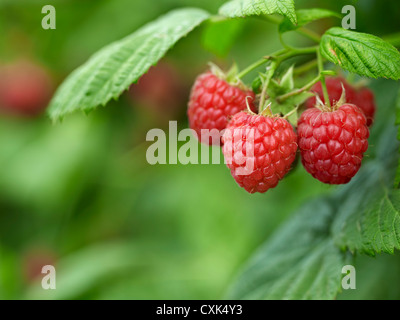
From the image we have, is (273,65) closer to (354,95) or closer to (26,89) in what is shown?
(354,95)

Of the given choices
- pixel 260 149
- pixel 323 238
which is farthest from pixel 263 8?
pixel 323 238

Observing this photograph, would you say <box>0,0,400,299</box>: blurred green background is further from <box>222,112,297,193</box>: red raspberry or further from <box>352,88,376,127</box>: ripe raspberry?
<box>222,112,297,193</box>: red raspberry

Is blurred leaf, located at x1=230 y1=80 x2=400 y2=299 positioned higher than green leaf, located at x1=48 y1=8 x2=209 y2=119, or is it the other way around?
green leaf, located at x1=48 y1=8 x2=209 y2=119

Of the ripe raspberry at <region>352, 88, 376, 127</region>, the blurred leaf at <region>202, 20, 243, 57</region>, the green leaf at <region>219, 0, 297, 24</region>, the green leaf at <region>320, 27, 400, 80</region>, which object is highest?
the blurred leaf at <region>202, 20, 243, 57</region>

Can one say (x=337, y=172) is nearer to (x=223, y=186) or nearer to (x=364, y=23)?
(x=364, y=23)

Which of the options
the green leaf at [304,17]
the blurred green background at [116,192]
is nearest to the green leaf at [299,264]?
the green leaf at [304,17]

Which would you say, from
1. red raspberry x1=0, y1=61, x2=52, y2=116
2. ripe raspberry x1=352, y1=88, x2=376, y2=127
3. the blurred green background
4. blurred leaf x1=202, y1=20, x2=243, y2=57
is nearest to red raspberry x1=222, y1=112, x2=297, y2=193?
ripe raspberry x1=352, y1=88, x2=376, y2=127
